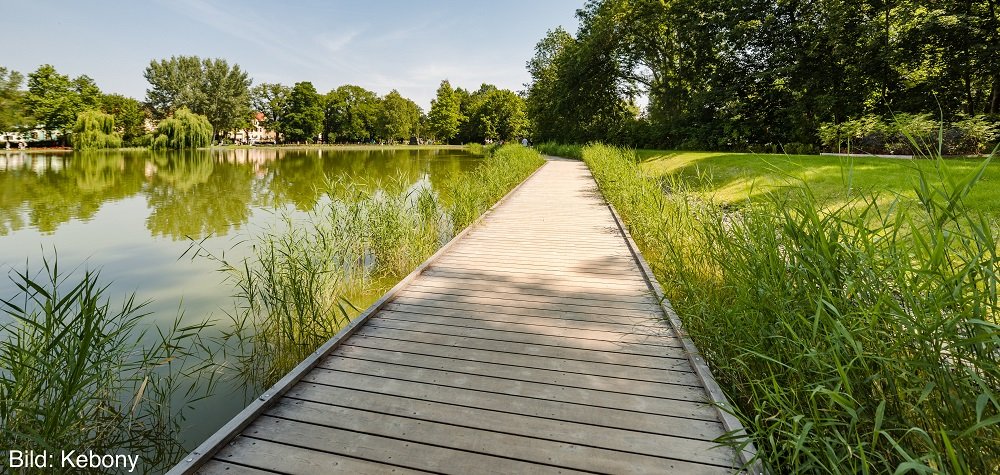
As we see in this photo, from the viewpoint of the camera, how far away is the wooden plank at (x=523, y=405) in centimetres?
214

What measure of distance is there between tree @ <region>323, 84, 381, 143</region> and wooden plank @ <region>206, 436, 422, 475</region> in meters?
69.7

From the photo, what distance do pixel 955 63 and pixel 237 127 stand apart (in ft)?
210

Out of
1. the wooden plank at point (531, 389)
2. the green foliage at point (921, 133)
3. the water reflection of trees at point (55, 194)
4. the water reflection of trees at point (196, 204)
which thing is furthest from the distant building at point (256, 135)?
the wooden plank at point (531, 389)

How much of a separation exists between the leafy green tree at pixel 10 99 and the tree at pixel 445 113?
41770 mm

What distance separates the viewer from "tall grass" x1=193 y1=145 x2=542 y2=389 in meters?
3.69

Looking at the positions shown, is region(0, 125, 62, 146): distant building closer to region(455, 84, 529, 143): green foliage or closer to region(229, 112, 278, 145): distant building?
region(229, 112, 278, 145): distant building

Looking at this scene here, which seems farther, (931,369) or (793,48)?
(793,48)

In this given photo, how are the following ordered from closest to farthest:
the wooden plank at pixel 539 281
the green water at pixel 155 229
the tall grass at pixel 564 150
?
the wooden plank at pixel 539 281 < the green water at pixel 155 229 < the tall grass at pixel 564 150

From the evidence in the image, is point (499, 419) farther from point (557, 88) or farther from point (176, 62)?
point (176, 62)

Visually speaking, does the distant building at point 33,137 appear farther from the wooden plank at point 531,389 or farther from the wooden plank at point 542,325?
the wooden plank at point 531,389

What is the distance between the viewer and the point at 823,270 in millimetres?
2113

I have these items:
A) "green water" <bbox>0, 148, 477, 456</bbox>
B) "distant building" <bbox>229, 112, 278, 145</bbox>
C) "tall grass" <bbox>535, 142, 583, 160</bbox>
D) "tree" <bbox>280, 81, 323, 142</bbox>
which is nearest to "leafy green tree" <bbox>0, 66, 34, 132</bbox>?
"green water" <bbox>0, 148, 477, 456</bbox>

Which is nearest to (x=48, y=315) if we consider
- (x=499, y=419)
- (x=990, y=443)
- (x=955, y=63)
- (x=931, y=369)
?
(x=499, y=419)

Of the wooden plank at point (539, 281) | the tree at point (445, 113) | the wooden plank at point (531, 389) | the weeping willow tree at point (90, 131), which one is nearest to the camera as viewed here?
the wooden plank at point (531, 389)
